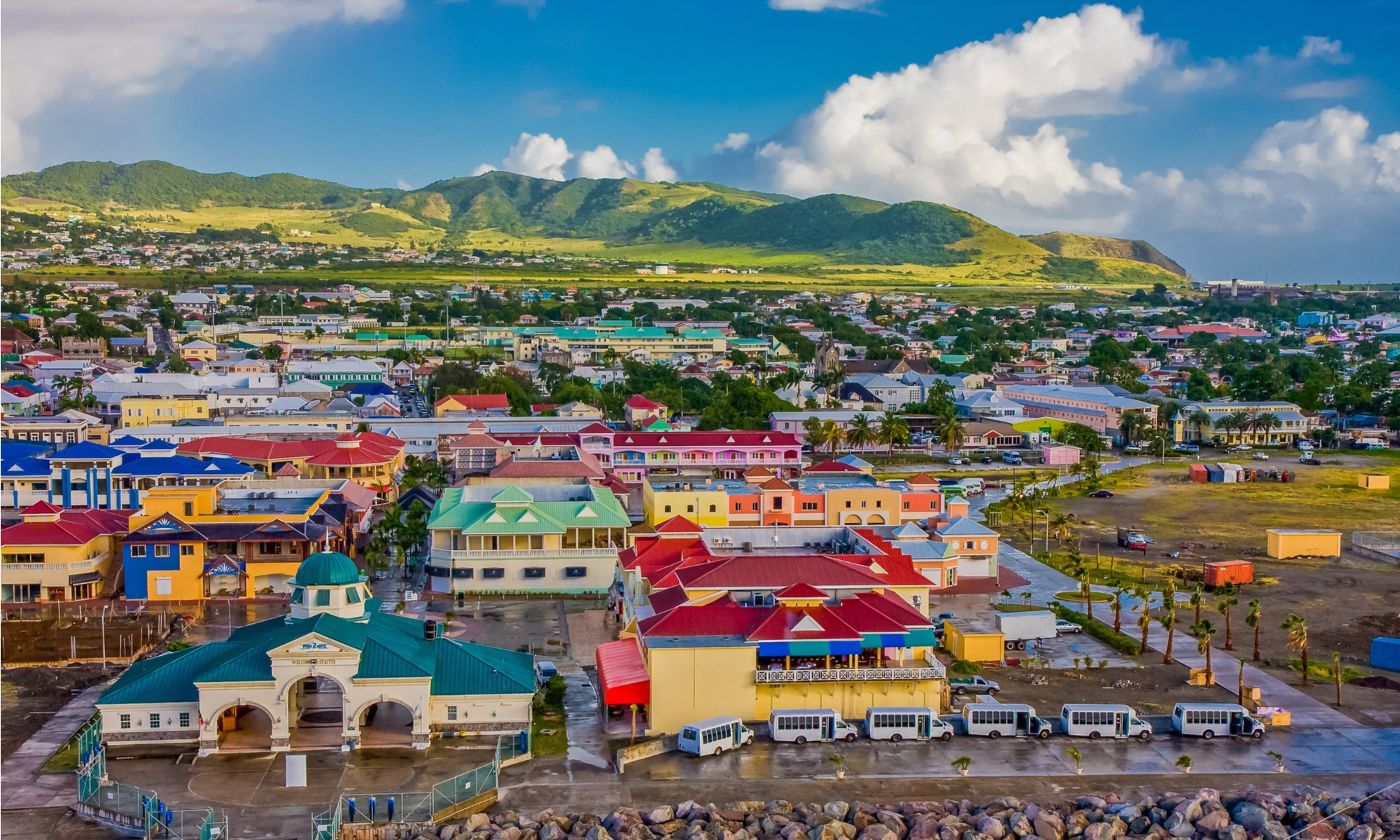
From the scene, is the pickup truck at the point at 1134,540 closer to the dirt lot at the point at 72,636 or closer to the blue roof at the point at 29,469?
the dirt lot at the point at 72,636

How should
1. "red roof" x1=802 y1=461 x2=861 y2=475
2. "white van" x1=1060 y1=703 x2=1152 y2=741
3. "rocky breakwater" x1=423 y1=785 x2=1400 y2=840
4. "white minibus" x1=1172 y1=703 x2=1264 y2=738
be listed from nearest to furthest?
"rocky breakwater" x1=423 y1=785 x2=1400 y2=840
"white van" x1=1060 y1=703 x2=1152 y2=741
"white minibus" x1=1172 y1=703 x2=1264 y2=738
"red roof" x1=802 y1=461 x2=861 y2=475

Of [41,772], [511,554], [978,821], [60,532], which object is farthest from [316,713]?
[60,532]

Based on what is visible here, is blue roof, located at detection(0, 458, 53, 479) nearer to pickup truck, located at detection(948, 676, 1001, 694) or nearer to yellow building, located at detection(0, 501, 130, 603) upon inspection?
yellow building, located at detection(0, 501, 130, 603)

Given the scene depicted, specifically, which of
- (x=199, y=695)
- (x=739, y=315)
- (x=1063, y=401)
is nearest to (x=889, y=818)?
(x=199, y=695)

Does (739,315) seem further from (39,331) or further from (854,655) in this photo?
(854,655)

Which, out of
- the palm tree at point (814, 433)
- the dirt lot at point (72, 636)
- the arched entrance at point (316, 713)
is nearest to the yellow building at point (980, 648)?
the arched entrance at point (316, 713)

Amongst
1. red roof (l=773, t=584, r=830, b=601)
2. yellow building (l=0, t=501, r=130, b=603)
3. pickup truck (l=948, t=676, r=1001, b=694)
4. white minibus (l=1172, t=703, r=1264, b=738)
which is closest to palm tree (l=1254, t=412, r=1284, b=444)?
pickup truck (l=948, t=676, r=1001, b=694)

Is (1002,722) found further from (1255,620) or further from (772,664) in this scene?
(1255,620)
